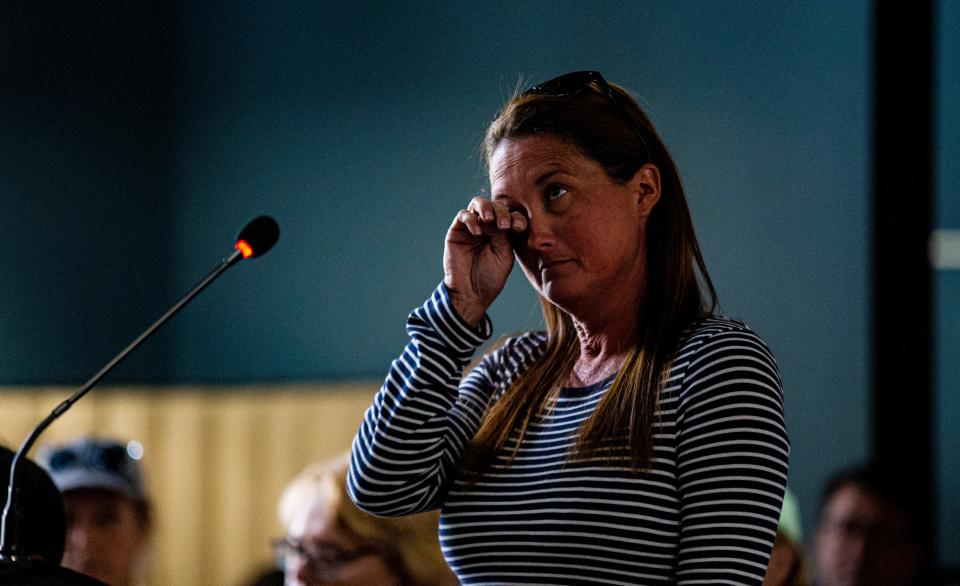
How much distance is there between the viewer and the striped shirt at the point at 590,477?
0.96 m

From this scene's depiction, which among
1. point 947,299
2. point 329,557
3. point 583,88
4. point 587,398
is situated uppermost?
point 947,299

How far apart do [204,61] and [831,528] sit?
8.05 feet

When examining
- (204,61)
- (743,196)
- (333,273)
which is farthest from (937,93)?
(204,61)

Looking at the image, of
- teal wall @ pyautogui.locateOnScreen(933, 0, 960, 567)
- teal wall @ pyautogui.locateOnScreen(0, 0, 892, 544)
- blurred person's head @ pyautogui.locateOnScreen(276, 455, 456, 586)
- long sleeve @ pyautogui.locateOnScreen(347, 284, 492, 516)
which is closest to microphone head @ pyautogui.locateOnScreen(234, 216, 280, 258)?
long sleeve @ pyautogui.locateOnScreen(347, 284, 492, 516)

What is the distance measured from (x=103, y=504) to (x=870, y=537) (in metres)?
1.77

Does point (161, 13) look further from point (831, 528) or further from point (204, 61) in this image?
point (831, 528)

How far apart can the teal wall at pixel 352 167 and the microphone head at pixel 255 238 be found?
6.78 feet

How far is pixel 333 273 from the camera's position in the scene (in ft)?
12.1

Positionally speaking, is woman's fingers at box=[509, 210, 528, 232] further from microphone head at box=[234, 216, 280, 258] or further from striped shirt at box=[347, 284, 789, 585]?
microphone head at box=[234, 216, 280, 258]

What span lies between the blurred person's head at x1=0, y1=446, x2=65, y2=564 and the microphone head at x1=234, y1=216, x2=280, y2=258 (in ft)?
0.91

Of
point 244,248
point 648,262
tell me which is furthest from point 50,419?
point 648,262

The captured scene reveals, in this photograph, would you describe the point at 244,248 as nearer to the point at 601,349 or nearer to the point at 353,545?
the point at 601,349

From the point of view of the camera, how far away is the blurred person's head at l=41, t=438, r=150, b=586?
2.37m

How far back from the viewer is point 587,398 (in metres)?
1.11
